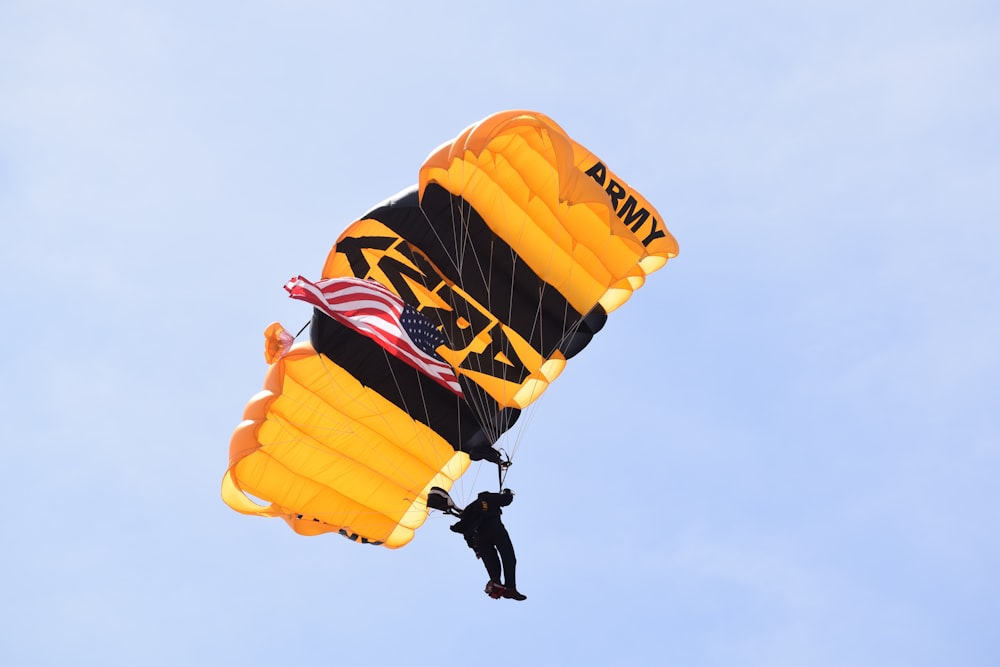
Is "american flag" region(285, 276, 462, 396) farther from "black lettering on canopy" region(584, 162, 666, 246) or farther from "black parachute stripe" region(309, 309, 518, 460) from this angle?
"black lettering on canopy" region(584, 162, 666, 246)

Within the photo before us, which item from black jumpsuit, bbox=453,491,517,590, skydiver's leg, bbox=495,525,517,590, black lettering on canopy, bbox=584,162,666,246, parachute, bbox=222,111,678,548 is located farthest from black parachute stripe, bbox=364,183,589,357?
skydiver's leg, bbox=495,525,517,590

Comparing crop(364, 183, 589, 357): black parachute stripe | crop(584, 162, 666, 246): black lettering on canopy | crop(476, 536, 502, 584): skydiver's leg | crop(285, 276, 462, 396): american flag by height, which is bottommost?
crop(476, 536, 502, 584): skydiver's leg

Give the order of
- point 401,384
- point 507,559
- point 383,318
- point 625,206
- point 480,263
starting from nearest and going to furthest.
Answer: point 507,559 < point 383,318 < point 625,206 < point 480,263 < point 401,384

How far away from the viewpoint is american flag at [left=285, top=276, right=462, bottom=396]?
1428cm

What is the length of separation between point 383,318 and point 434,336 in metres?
0.87

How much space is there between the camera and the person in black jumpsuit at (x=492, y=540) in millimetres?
14445

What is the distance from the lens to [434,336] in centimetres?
1555

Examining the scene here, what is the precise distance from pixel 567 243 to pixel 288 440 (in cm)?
376

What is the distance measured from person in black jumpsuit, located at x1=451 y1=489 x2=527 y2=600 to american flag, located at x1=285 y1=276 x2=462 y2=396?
5.46 ft

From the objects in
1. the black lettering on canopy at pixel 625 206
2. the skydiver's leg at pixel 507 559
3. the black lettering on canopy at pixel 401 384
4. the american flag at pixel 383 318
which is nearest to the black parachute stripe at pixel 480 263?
the american flag at pixel 383 318

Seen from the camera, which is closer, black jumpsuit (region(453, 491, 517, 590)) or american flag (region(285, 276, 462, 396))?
american flag (region(285, 276, 462, 396))

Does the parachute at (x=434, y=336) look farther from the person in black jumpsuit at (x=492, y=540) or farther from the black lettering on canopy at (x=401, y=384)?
the person in black jumpsuit at (x=492, y=540)

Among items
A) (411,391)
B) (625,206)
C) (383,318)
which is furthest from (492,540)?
(625,206)

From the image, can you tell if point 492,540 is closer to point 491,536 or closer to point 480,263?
point 491,536
